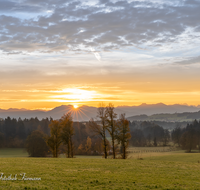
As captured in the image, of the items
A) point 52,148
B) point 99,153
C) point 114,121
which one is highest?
point 114,121

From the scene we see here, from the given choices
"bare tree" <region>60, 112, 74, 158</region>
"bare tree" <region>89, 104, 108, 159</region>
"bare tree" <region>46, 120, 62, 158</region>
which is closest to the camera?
"bare tree" <region>89, 104, 108, 159</region>

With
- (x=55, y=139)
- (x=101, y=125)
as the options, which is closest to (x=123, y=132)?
(x=101, y=125)

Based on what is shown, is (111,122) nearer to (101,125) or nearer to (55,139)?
(101,125)

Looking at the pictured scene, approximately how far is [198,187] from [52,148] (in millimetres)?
41771

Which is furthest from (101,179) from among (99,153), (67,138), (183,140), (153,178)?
(183,140)

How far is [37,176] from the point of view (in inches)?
725

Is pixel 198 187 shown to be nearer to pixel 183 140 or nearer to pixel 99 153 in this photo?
pixel 99 153

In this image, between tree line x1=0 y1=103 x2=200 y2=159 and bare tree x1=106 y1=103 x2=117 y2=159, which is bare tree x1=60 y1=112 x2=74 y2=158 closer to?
tree line x1=0 y1=103 x2=200 y2=159

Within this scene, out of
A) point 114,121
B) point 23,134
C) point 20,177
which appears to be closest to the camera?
point 20,177

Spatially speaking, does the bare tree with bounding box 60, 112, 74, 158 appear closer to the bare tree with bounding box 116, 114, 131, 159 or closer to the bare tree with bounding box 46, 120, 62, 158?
the bare tree with bounding box 46, 120, 62, 158

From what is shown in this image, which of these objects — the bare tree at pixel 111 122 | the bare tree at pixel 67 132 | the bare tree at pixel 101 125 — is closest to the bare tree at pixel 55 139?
the bare tree at pixel 67 132

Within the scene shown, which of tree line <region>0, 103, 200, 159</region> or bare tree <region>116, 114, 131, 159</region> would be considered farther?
bare tree <region>116, 114, 131, 159</region>

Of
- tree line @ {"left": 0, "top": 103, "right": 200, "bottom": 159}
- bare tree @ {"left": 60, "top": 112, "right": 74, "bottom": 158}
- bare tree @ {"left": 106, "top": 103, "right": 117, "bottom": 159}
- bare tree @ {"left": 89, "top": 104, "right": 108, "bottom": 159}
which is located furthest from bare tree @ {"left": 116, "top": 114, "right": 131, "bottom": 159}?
bare tree @ {"left": 60, "top": 112, "right": 74, "bottom": 158}

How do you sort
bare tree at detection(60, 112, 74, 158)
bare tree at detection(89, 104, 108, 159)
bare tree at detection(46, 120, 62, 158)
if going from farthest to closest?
bare tree at detection(46, 120, 62, 158)
bare tree at detection(60, 112, 74, 158)
bare tree at detection(89, 104, 108, 159)
